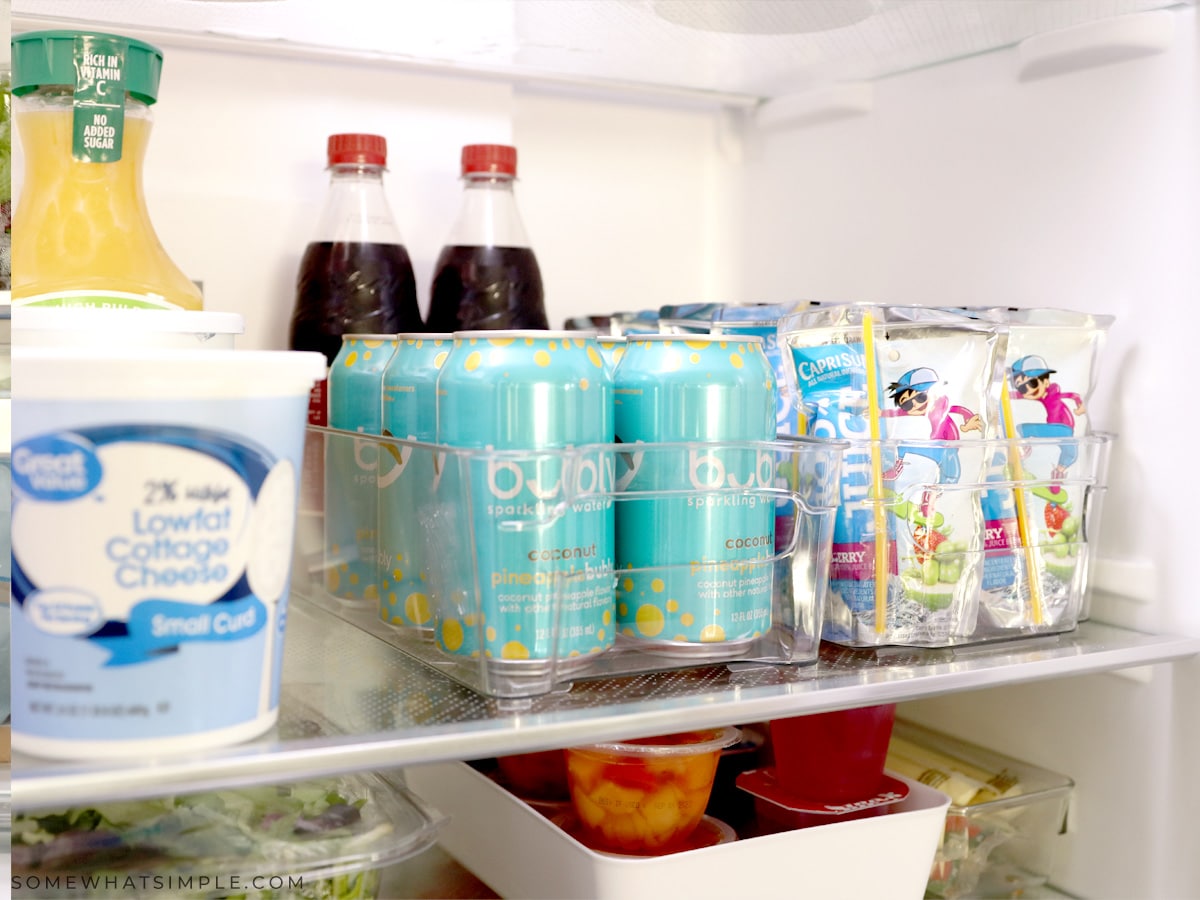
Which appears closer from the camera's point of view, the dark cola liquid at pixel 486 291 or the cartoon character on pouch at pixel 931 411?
the cartoon character on pouch at pixel 931 411

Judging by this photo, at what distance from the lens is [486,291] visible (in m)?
1.13

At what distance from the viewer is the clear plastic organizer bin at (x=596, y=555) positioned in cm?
73

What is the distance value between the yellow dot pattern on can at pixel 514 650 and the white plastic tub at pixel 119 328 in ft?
1.00

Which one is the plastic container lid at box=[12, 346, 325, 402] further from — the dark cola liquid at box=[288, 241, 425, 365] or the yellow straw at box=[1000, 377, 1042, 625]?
the yellow straw at box=[1000, 377, 1042, 625]

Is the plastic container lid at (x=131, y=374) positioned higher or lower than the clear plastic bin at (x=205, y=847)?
higher

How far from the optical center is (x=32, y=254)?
872 mm

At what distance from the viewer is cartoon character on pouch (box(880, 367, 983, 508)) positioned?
914 mm

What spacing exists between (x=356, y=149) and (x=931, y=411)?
0.55 metres

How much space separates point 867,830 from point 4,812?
1.91 feet

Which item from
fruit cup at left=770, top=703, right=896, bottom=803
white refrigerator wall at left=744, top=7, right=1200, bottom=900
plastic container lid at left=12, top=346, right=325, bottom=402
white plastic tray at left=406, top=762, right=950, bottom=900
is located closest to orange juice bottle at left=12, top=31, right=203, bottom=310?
plastic container lid at left=12, top=346, right=325, bottom=402

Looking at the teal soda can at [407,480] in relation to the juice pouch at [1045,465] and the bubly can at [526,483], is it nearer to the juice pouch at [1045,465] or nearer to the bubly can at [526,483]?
the bubly can at [526,483]

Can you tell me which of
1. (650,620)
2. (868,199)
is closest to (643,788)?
(650,620)

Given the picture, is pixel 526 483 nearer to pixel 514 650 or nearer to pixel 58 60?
pixel 514 650

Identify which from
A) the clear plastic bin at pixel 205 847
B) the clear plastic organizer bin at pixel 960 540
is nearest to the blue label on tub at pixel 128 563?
the clear plastic bin at pixel 205 847
